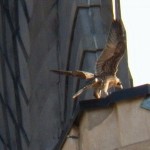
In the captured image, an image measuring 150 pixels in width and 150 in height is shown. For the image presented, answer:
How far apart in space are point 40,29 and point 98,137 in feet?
28.7

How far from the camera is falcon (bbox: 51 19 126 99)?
19.8 metres

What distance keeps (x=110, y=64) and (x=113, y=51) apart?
0.62 feet

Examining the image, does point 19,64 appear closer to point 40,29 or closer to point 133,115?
point 40,29

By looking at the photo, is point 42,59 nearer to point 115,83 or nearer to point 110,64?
point 110,64

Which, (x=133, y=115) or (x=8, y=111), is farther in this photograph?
(x=8, y=111)

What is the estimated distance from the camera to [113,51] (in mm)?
19906

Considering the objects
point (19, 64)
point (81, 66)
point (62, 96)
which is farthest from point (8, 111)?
point (81, 66)

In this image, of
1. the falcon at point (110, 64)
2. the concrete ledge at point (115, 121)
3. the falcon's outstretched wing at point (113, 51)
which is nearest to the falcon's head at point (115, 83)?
the falcon at point (110, 64)

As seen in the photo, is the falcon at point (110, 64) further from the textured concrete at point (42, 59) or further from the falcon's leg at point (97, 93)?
the textured concrete at point (42, 59)

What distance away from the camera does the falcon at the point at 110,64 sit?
19.8m

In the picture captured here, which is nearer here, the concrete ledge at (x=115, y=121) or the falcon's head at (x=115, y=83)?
the concrete ledge at (x=115, y=121)

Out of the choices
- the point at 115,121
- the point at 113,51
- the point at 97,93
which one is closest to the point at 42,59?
the point at 113,51

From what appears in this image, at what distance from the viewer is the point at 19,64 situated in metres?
29.0

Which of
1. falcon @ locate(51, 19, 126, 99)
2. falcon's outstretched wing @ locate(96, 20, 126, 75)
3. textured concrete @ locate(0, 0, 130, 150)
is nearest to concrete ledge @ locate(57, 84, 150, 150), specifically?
falcon @ locate(51, 19, 126, 99)
